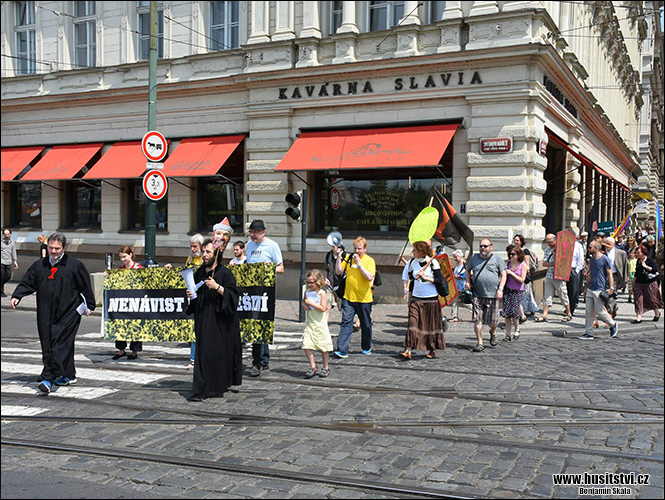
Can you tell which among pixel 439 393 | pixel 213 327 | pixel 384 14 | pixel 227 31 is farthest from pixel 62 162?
pixel 439 393

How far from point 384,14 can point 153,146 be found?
310 inches

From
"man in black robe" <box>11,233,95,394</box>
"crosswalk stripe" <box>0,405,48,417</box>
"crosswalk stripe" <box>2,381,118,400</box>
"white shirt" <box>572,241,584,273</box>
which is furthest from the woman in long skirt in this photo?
"crosswalk stripe" <box>0,405,48,417</box>

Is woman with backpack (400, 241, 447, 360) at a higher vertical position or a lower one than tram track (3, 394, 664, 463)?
higher

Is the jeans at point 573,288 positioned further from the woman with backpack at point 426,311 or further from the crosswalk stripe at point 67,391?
the crosswalk stripe at point 67,391

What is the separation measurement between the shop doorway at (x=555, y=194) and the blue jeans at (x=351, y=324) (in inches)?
448

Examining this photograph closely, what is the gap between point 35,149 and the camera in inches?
867

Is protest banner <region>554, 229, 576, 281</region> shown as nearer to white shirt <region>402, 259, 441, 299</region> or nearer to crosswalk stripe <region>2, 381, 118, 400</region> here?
white shirt <region>402, 259, 441, 299</region>

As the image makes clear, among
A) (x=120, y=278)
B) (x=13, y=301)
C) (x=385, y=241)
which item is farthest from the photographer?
(x=385, y=241)

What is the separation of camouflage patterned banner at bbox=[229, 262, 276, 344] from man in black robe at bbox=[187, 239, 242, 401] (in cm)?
99

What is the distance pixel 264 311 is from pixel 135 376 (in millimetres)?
1819

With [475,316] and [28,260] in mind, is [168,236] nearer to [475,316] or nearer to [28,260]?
[28,260]

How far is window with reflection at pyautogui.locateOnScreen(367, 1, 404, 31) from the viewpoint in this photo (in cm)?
1702

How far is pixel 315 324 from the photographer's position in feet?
26.6

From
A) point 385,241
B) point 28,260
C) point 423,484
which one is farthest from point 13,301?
point 28,260
